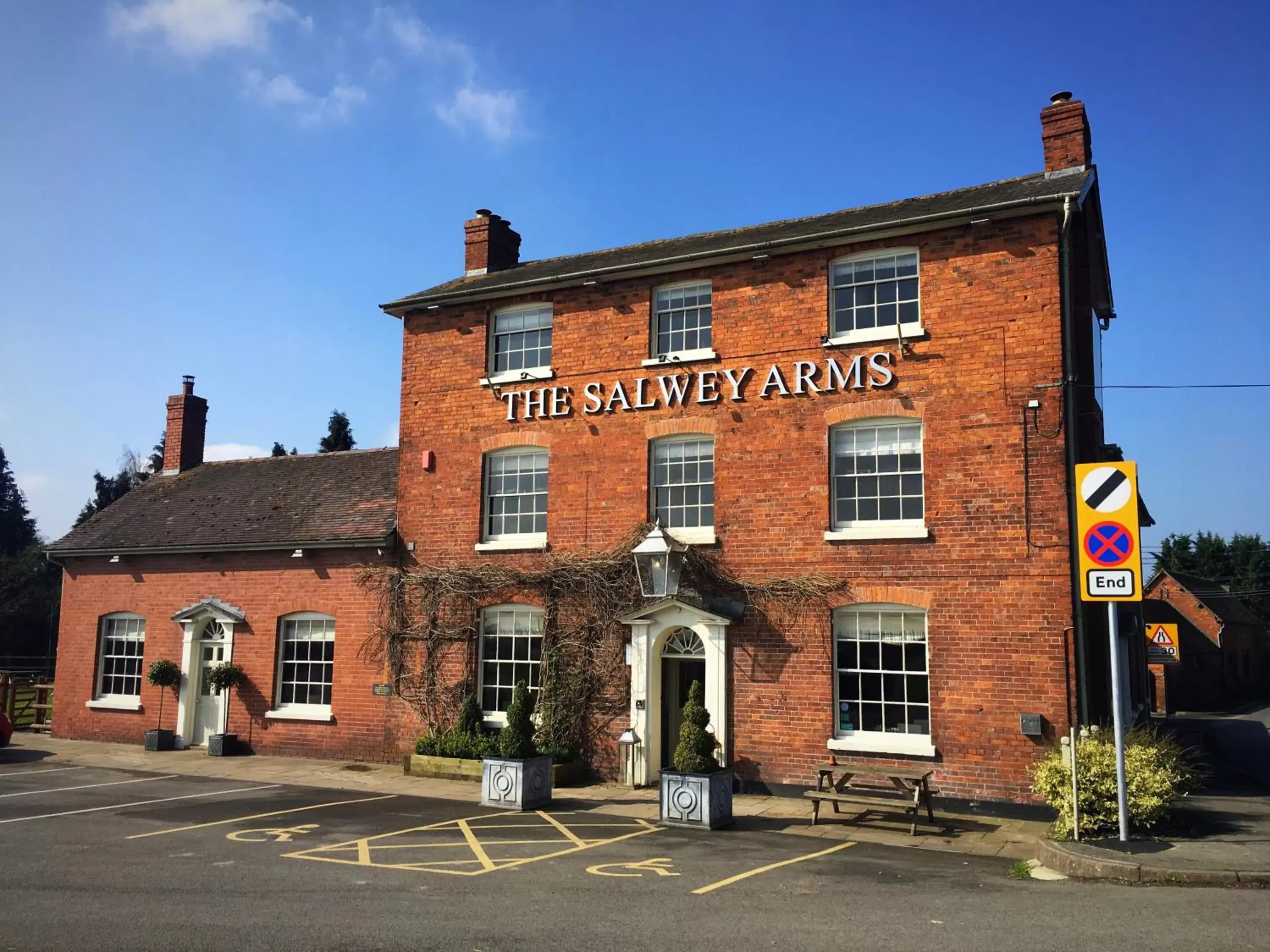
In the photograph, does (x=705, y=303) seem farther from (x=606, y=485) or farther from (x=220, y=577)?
(x=220, y=577)

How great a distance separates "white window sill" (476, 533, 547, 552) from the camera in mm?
17312

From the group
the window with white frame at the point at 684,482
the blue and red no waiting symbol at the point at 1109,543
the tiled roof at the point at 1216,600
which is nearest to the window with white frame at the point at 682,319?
the window with white frame at the point at 684,482

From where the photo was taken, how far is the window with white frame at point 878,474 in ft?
47.9

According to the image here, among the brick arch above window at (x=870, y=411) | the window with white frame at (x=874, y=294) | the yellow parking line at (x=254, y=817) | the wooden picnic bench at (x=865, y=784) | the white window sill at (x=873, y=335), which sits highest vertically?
the window with white frame at (x=874, y=294)

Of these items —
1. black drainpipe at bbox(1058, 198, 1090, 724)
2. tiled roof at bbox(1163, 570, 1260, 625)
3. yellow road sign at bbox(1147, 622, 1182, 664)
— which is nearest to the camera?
black drainpipe at bbox(1058, 198, 1090, 724)

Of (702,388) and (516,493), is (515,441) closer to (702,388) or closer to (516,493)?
(516,493)

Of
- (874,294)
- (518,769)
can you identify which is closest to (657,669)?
(518,769)

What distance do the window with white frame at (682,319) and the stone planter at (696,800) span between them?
23.5 ft

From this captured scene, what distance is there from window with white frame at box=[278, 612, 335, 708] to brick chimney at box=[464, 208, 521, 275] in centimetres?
786

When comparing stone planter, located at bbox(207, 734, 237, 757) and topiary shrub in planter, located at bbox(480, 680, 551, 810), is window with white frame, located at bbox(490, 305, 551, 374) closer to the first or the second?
topiary shrub in planter, located at bbox(480, 680, 551, 810)

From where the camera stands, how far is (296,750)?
19.1m

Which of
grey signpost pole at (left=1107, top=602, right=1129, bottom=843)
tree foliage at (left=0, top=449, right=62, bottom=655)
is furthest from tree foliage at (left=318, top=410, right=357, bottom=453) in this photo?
grey signpost pole at (left=1107, top=602, right=1129, bottom=843)

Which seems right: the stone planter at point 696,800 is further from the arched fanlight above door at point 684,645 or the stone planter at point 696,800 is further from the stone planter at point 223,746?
the stone planter at point 223,746

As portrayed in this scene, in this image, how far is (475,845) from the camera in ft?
36.8
